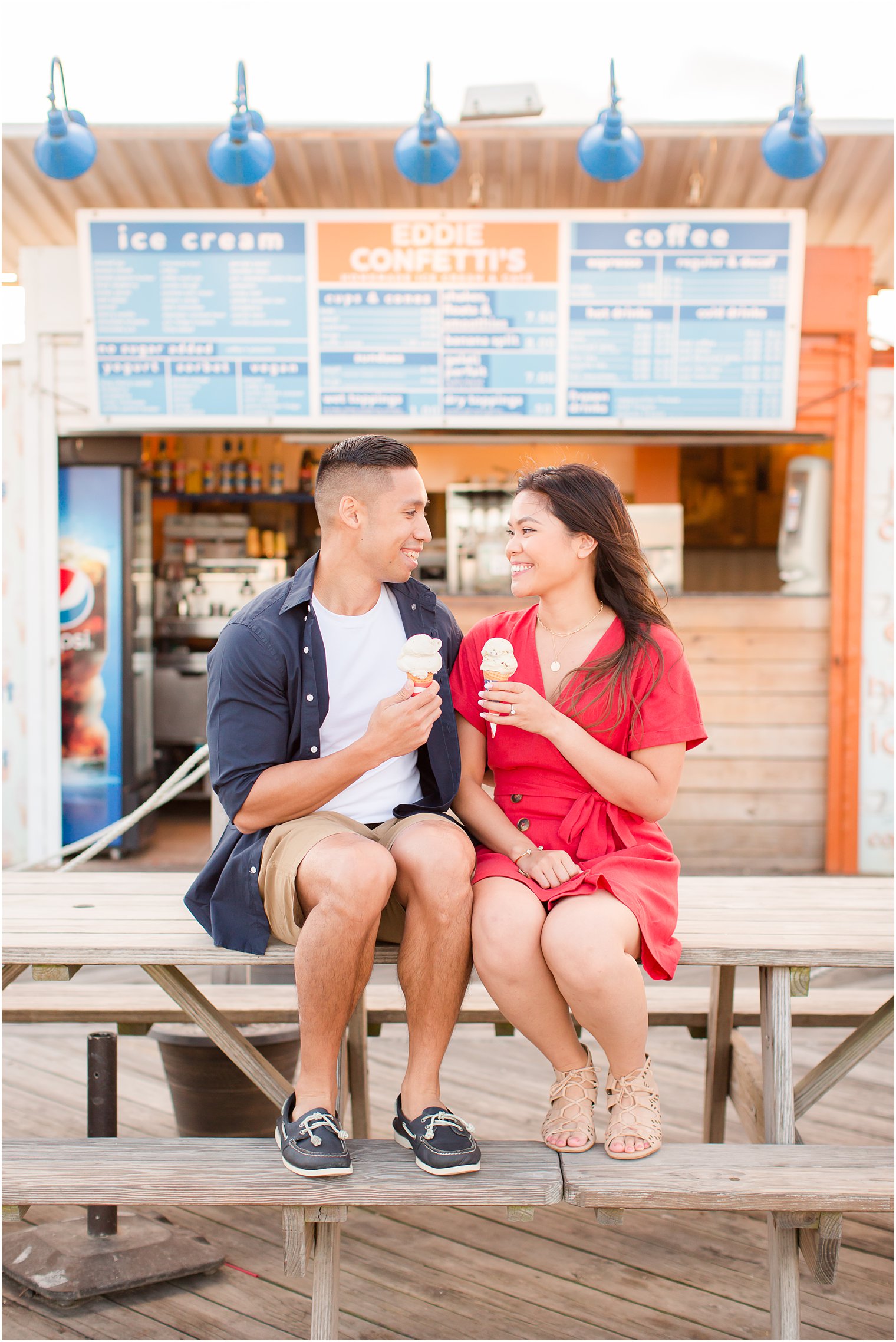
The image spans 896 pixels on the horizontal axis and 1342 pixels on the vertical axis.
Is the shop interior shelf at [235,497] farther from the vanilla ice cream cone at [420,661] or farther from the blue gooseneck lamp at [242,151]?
the vanilla ice cream cone at [420,661]

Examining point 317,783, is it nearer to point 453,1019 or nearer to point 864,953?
point 453,1019

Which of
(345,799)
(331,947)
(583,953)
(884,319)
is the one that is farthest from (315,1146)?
(884,319)

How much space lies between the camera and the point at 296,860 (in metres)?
1.99

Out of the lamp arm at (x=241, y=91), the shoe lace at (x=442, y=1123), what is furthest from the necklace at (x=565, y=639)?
the lamp arm at (x=241, y=91)

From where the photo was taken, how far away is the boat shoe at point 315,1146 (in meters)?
1.84

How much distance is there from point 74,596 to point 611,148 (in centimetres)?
371

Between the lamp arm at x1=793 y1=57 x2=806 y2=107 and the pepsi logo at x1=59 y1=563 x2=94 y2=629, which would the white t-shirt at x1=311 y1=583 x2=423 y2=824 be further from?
the pepsi logo at x1=59 y1=563 x2=94 y2=629

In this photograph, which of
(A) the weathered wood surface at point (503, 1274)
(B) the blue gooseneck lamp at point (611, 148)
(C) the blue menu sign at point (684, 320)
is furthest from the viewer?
(C) the blue menu sign at point (684, 320)

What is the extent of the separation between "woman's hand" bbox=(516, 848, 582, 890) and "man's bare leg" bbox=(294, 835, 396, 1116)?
30cm

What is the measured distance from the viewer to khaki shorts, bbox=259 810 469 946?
6.54ft

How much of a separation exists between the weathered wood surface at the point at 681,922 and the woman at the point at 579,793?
0.21 m

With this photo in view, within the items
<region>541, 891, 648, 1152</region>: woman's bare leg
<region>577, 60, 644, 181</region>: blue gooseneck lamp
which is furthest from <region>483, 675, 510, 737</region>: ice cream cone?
<region>577, 60, 644, 181</region>: blue gooseneck lamp

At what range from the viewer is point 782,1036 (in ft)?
7.00

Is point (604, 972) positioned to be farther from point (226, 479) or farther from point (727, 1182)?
point (226, 479)
